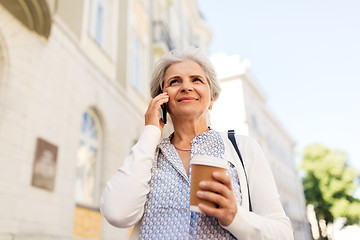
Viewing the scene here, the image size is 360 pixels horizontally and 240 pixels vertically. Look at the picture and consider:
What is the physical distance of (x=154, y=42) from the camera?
1303 cm

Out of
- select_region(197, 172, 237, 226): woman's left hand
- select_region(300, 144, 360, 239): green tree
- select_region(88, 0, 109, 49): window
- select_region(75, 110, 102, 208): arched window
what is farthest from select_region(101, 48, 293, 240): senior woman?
select_region(300, 144, 360, 239): green tree

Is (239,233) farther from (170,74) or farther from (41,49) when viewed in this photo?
(41,49)

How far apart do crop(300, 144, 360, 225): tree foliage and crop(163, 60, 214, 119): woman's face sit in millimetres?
30530

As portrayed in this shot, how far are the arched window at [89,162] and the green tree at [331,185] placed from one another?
87.1 ft

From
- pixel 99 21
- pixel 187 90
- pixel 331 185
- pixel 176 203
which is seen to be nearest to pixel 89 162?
pixel 99 21

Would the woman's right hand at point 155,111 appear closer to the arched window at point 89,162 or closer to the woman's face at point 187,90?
the woman's face at point 187,90

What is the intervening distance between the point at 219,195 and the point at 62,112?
5.77 meters

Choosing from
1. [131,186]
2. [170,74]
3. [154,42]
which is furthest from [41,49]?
[154,42]

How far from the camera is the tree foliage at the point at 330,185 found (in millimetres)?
27219

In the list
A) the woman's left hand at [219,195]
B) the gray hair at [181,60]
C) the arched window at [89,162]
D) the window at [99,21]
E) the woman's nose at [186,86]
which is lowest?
the woman's left hand at [219,195]

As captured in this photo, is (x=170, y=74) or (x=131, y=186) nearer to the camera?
(x=131, y=186)

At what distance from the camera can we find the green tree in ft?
89.3

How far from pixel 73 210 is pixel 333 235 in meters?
29.7

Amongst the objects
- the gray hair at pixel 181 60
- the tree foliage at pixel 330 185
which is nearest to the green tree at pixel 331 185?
the tree foliage at pixel 330 185
